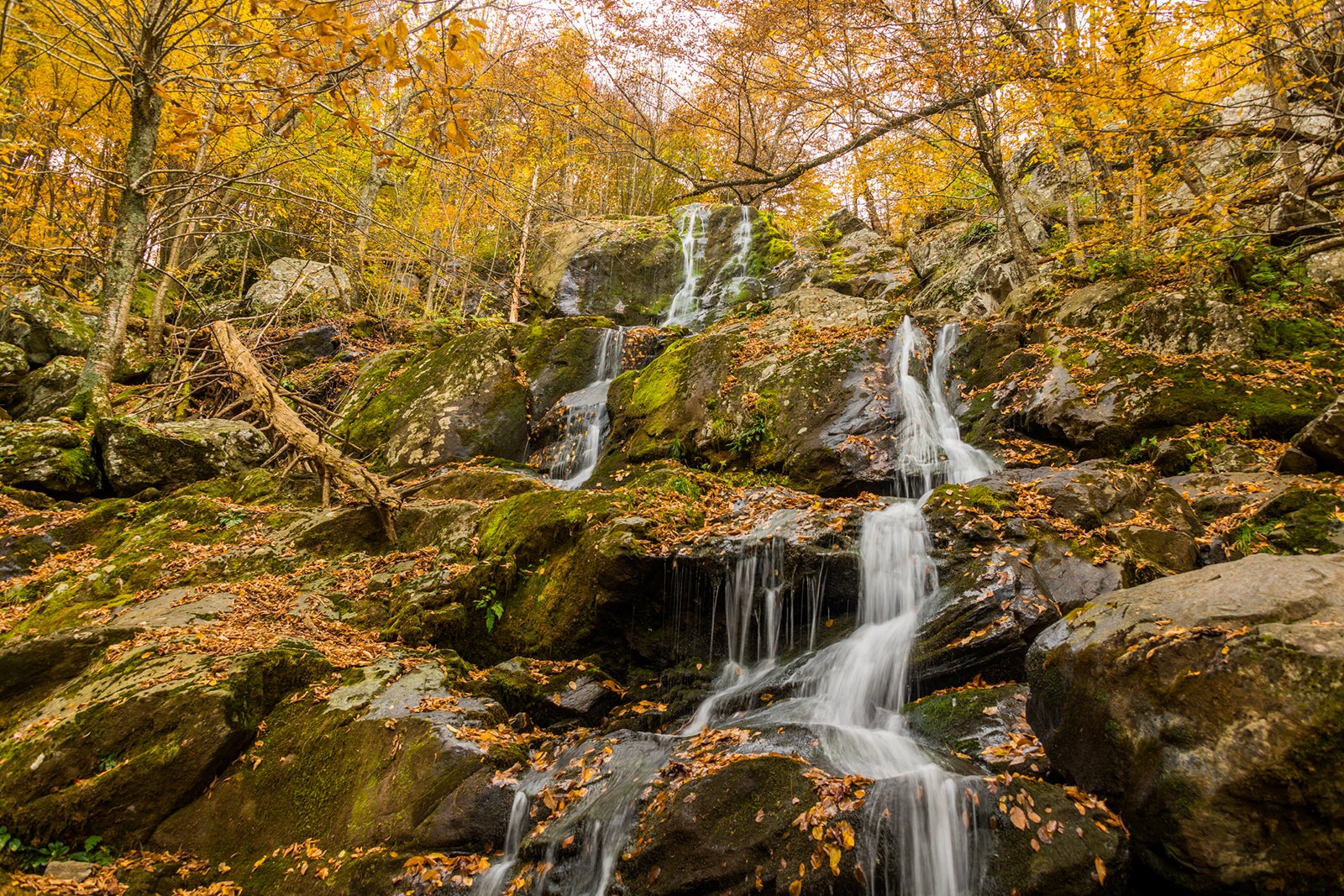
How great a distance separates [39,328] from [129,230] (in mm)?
8189

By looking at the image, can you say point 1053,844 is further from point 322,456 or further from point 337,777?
point 322,456

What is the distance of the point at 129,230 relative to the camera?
6.88 metres

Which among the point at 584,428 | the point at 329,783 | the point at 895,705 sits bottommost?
the point at 329,783

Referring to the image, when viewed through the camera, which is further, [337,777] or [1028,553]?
[1028,553]

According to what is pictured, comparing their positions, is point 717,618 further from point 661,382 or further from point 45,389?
point 45,389

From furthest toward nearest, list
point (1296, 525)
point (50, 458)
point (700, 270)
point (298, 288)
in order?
point (700, 270), point (298, 288), point (50, 458), point (1296, 525)

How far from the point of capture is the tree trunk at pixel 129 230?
6305mm

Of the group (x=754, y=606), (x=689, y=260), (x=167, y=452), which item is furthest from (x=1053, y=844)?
(x=689, y=260)

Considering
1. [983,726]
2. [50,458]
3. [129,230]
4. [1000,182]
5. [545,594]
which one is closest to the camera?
[983,726]

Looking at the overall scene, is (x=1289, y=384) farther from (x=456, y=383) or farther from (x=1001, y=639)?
(x=456, y=383)

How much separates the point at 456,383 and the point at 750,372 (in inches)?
218

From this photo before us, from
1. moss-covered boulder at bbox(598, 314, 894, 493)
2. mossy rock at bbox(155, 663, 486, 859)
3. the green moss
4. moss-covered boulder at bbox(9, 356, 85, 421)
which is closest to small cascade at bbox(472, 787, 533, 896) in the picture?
mossy rock at bbox(155, 663, 486, 859)

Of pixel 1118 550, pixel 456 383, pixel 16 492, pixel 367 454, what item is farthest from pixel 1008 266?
pixel 16 492

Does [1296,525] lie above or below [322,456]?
below
